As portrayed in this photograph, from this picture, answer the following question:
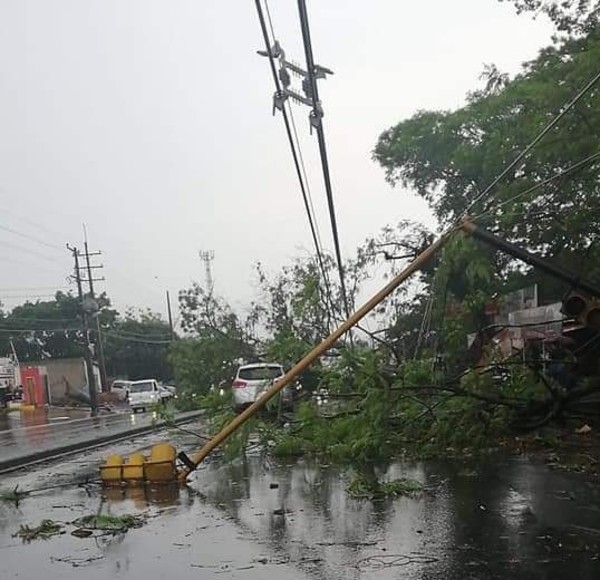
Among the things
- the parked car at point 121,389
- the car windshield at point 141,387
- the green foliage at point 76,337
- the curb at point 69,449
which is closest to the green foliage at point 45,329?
the green foliage at point 76,337

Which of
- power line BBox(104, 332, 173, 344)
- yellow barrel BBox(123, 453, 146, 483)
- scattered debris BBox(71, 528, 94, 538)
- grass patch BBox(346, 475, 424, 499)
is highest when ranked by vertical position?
power line BBox(104, 332, 173, 344)

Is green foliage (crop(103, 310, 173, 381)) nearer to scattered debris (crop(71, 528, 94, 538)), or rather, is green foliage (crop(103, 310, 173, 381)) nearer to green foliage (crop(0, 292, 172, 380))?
green foliage (crop(0, 292, 172, 380))

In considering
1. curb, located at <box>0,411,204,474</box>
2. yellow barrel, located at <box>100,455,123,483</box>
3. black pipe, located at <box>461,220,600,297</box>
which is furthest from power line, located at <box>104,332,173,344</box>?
black pipe, located at <box>461,220,600,297</box>

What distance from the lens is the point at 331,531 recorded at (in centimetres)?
768

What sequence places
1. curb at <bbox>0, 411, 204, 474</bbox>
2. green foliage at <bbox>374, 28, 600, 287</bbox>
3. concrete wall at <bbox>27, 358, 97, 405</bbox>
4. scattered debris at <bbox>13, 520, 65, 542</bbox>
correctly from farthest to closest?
concrete wall at <bbox>27, 358, 97, 405</bbox>, curb at <bbox>0, 411, 204, 474</bbox>, green foliage at <bbox>374, 28, 600, 287</bbox>, scattered debris at <bbox>13, 520, 65, 542</bbox>

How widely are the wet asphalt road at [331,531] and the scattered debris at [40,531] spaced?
124 millimetres

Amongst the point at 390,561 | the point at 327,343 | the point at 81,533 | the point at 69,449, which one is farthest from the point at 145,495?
the point at 69,449

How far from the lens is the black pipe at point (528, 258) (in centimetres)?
1026

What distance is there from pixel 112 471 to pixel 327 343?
11.6ft

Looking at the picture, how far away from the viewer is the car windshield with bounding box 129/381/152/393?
44.7 metres

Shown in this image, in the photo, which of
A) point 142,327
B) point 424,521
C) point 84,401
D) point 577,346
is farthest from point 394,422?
point 142,327

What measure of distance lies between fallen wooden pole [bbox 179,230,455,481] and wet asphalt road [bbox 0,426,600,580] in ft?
1.84

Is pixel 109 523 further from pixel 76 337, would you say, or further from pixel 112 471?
pixel 76 337

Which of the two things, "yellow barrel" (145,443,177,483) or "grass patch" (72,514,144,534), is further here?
"yellow barrel" (145,443,177,483)
